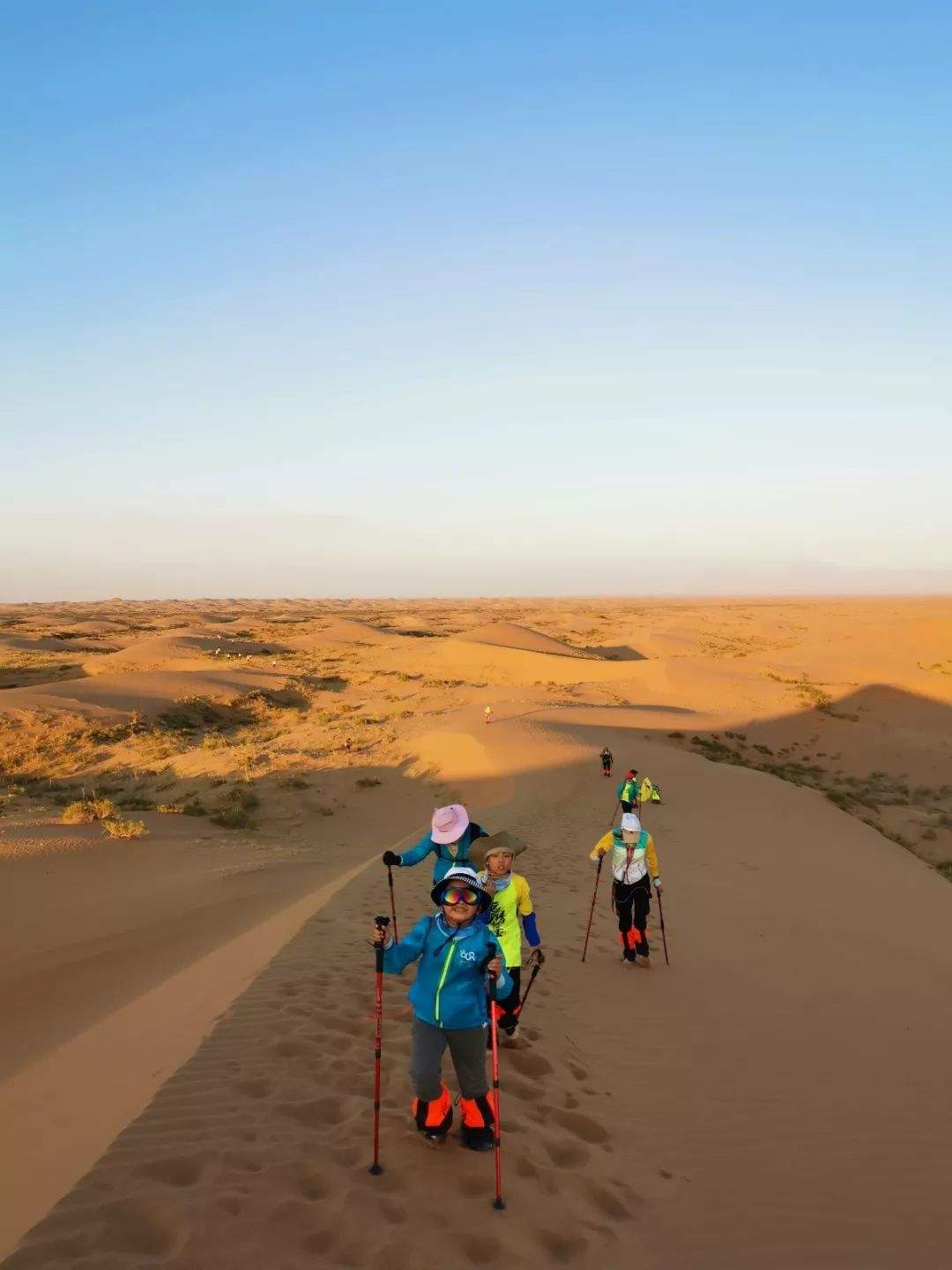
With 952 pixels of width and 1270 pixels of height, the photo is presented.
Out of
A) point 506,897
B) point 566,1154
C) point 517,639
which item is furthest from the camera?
point 517,639

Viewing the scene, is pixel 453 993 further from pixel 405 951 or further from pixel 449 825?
pixel 449 825

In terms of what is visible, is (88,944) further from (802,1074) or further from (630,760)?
(630,760)

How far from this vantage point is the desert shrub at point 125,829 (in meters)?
14.5

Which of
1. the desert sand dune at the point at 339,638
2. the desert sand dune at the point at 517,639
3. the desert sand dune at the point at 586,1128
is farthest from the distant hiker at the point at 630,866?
the desert sand dune at the point at 339,638

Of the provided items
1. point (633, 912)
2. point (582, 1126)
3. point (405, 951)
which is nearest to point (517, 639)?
point (633, 912)

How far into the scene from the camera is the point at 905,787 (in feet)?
83.7

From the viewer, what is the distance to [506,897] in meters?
5.90

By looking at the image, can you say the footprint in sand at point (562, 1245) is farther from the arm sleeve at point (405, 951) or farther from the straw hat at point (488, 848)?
the straw hat at point (488, 848)

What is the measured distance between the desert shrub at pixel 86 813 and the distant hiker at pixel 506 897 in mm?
12401

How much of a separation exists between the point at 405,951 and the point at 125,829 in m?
12.2

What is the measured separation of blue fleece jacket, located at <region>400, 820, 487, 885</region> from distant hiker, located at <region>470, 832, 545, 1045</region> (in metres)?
0.09

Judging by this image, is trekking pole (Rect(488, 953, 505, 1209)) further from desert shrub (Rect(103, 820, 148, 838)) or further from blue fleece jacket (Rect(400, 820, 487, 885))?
desert shrub (Rect(103, 820, 148, 838))

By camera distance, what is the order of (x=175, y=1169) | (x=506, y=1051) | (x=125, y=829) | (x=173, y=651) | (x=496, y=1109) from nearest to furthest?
(x=496, y=1109) < (x=175, y=1169) < (x=506, y=1051) < (x=125, y=829) < (x=173, y=651)

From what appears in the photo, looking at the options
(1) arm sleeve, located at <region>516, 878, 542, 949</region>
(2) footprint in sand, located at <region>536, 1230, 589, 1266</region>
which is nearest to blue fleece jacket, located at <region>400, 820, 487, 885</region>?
(1) arm sleeve, located at <region>516, 878, 542, 949</region>
